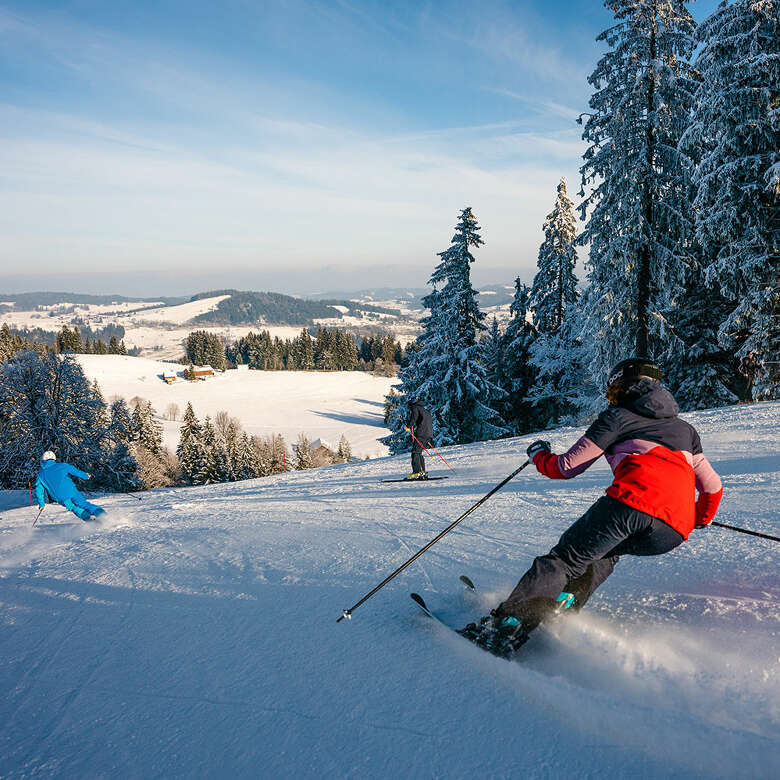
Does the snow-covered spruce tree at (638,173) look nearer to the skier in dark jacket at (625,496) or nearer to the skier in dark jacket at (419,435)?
the skier in dark jacket at (419,435)

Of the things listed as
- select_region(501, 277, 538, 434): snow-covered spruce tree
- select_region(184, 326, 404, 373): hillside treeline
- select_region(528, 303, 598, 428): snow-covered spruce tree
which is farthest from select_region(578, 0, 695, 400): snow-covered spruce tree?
select_region(184, 326, 404, 373): hillside treeline

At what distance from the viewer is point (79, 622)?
3.93m

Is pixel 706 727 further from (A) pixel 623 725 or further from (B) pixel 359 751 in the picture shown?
(B) pixel 359 751

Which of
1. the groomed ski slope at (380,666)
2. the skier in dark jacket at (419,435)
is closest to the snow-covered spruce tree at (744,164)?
the skier in dark jacket at (419,435)

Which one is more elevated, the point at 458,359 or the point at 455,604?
the point at 458,359

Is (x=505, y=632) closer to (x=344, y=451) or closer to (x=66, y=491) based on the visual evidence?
(x=66, y=491)

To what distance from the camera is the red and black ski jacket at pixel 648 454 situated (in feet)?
8.97

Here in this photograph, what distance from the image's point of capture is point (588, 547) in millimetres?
2836

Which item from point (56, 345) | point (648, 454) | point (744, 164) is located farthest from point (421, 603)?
point (56, 345)

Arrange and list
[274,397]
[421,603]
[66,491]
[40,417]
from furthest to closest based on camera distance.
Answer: [274,397] < [40,417] < [66,491] < [421,603]

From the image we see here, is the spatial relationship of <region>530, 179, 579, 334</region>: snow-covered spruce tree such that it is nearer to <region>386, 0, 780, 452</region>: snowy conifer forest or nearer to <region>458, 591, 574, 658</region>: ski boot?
<region>386, 0, 780, 452</region>: snowy conifer forest

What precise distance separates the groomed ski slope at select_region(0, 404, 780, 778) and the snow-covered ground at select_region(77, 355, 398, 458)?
54.9m

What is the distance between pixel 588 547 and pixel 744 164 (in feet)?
51.7

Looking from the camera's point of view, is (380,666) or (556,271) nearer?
(380,666)
